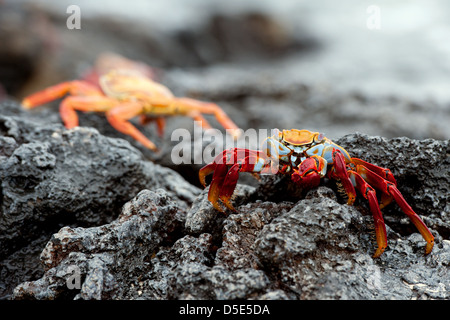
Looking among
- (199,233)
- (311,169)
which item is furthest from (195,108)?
(311,169)

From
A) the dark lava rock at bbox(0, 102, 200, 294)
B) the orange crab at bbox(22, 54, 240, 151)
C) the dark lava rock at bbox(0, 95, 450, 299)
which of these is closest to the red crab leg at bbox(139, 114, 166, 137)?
the orange crab at bbox(22, 54, 240, 151)

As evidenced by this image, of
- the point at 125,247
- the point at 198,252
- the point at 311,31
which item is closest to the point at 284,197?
the point at 198,252

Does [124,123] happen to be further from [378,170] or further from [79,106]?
[378,170]

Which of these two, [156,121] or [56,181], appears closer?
[56,181]

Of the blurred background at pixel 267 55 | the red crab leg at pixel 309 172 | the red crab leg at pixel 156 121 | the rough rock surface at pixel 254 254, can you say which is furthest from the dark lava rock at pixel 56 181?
the blurred background at pixel 267 55

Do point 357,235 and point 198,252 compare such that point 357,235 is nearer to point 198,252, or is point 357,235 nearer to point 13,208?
point 198,252

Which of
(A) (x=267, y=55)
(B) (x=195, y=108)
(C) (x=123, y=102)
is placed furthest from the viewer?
(A) (x=267, y=55)

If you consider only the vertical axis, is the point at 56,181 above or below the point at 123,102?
below

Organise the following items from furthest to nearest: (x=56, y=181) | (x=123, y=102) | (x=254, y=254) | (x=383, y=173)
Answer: (x=123, y=102)
(x=56, y=181)
(x=383, y=173)
(x=254, y=254)
